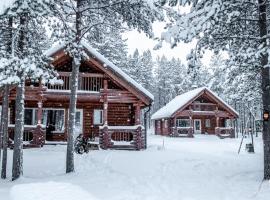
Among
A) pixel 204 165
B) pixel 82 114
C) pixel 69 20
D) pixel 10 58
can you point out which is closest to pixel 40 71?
pixel 10 58

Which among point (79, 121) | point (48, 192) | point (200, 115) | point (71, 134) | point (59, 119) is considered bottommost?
point (48, 192)

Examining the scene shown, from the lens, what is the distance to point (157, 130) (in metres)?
48.3

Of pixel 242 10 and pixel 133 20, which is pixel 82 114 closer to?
pixel 133 20

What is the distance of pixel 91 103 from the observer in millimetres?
22734

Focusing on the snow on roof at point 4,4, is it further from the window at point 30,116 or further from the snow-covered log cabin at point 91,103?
the window at point 30,116

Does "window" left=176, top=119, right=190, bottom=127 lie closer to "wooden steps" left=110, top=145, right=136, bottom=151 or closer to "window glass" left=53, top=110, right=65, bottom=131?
"window glass" left=53, top=110, right=65, bottom=131

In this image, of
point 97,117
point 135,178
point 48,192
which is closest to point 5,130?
point 135,178

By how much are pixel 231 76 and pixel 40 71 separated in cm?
680

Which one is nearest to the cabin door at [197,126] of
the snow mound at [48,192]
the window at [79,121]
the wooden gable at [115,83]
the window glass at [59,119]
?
the window at [79,121]

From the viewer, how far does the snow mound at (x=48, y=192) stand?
25.9 ft

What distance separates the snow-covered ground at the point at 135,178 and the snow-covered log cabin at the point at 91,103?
2198mm

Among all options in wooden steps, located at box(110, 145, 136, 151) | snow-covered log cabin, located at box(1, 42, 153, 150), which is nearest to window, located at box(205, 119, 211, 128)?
snow-covered log cabin, located at box(1, 42, 153, 150)

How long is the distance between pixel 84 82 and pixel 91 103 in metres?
1.53

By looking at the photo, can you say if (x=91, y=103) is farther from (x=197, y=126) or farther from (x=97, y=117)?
(x=197, y=126)
